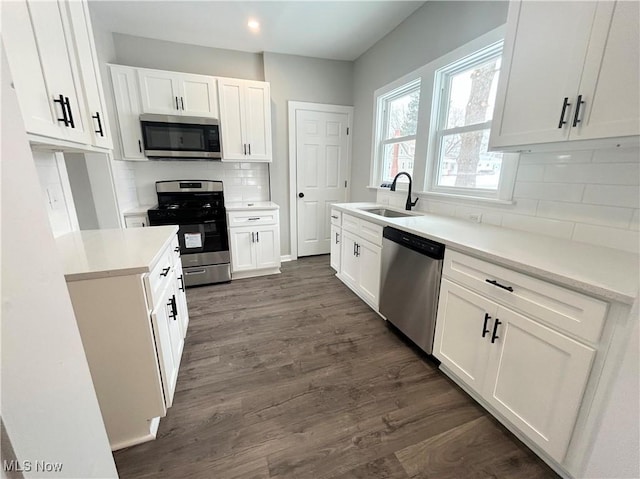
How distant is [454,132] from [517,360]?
1.90m

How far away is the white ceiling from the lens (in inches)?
96.7

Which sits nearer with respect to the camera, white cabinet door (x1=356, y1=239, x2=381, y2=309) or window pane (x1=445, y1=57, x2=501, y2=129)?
window pane (x1=445, y1=57, x2=501, y2=129)

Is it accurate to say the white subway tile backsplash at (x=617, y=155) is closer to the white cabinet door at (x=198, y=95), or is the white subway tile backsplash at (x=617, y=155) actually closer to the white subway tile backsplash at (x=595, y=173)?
the white subway tile backsplash at (x=595, y=173)

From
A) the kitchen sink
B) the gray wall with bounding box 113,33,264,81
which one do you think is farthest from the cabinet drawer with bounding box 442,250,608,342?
the gray wall with bounding box 113,33,264,81

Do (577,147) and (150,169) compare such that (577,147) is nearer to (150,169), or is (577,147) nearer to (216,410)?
(216,410)

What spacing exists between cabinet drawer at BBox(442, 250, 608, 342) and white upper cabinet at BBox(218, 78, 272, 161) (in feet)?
8.72

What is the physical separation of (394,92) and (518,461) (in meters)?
3.28

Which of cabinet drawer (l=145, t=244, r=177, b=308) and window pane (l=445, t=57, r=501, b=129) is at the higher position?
window pane (l=445, t=57, r=501, b=129)

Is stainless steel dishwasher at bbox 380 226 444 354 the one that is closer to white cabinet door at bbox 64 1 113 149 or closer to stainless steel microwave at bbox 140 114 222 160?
white cabinet door at bbox 64 1 113 149

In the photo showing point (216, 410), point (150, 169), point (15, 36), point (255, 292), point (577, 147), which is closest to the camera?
point (15, 36)

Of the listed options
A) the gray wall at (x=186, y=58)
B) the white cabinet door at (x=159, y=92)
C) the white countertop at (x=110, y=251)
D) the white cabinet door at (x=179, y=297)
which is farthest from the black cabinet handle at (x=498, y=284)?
the gray wall at (x=186, y=58)

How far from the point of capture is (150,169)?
327 cm

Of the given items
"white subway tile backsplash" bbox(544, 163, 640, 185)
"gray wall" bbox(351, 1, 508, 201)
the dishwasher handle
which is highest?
"gray wall" bbox(351, 1, 508, 201)

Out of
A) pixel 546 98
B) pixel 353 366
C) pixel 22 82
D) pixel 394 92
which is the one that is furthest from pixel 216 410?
pixel 394 92
